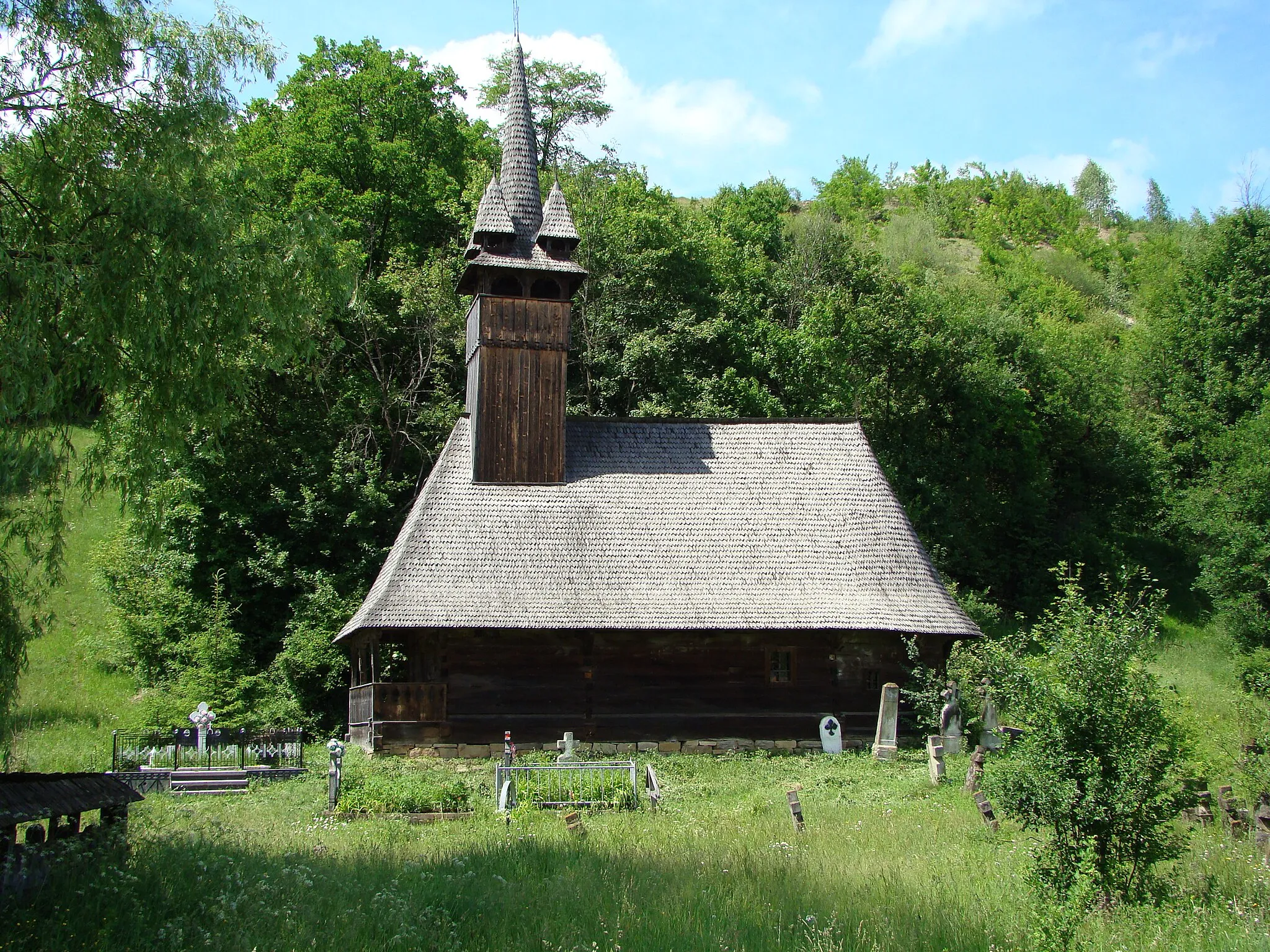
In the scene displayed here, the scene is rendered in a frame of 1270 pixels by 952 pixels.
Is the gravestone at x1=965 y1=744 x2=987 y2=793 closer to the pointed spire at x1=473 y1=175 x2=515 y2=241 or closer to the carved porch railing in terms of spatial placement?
the carved porch railing

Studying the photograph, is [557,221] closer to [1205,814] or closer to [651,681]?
[651,681]

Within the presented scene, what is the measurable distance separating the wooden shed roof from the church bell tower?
12.2 m

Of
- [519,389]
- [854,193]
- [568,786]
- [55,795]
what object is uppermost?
[854,193]

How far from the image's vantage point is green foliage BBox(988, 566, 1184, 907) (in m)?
9.85

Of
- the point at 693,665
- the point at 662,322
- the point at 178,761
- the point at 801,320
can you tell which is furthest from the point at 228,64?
the point at 801,320

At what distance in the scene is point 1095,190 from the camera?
99.8 meters

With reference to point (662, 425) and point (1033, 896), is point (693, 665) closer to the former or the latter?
point (662, 425)

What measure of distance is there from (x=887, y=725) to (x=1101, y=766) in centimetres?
876

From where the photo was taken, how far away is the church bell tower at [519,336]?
21.9 meters

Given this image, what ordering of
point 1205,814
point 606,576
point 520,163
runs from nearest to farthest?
point 1205,814
point 606,576
point 520,163

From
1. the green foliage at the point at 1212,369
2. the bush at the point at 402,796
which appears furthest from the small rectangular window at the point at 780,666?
the green foliage at the point at 1212,369

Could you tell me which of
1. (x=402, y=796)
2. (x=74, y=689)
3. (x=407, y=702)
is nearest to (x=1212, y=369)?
(x=407, y=702)

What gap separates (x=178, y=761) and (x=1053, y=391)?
2879 cm

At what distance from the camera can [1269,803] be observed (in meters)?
11.4
